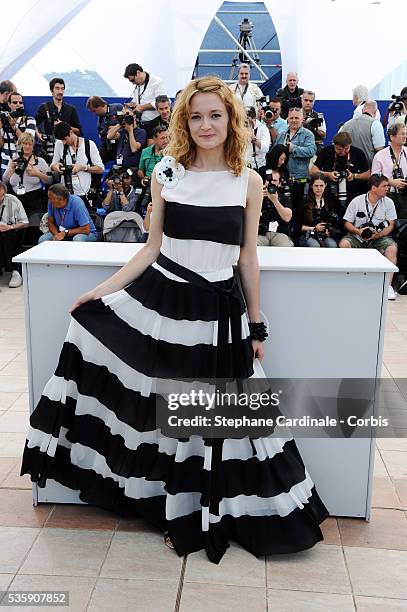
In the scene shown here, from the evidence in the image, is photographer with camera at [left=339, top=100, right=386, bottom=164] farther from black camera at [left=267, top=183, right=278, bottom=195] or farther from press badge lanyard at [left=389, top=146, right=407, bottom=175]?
black camera at [left=267, top=183, right=278, bottom=195]

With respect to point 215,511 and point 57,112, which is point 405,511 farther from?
point 57,112

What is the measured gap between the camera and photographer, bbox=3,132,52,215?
745 cm

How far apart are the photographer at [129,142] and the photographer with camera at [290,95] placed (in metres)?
2.03

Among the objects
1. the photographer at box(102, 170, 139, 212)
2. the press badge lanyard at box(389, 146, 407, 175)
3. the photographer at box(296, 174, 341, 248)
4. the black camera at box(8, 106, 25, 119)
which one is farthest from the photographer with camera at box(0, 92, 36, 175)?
the press badge lanyard at box(389, 146, 407, 175)

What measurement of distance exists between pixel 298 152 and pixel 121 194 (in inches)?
72.7

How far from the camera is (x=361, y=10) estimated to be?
11.9 m

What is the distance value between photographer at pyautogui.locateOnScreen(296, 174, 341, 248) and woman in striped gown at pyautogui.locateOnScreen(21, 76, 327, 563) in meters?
4.48

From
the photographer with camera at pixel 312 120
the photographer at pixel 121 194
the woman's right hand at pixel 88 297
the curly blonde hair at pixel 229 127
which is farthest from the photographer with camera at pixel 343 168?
the woman's right hand at pixel 88 297

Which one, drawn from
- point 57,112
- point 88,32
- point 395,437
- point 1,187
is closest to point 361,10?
point 88,32

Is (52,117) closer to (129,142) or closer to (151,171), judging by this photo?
(129,142)

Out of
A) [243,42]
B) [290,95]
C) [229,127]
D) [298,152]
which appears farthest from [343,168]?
[243,42]

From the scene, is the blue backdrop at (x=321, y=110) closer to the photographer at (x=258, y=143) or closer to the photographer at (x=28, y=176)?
the photographer at (x=28, y=176)

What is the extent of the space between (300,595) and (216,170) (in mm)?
1479

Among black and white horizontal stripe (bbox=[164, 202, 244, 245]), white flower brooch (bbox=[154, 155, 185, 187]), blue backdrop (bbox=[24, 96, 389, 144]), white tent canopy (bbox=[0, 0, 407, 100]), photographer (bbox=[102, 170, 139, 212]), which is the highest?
white tent canopy (bbox=[0, 0, 407, 100])
